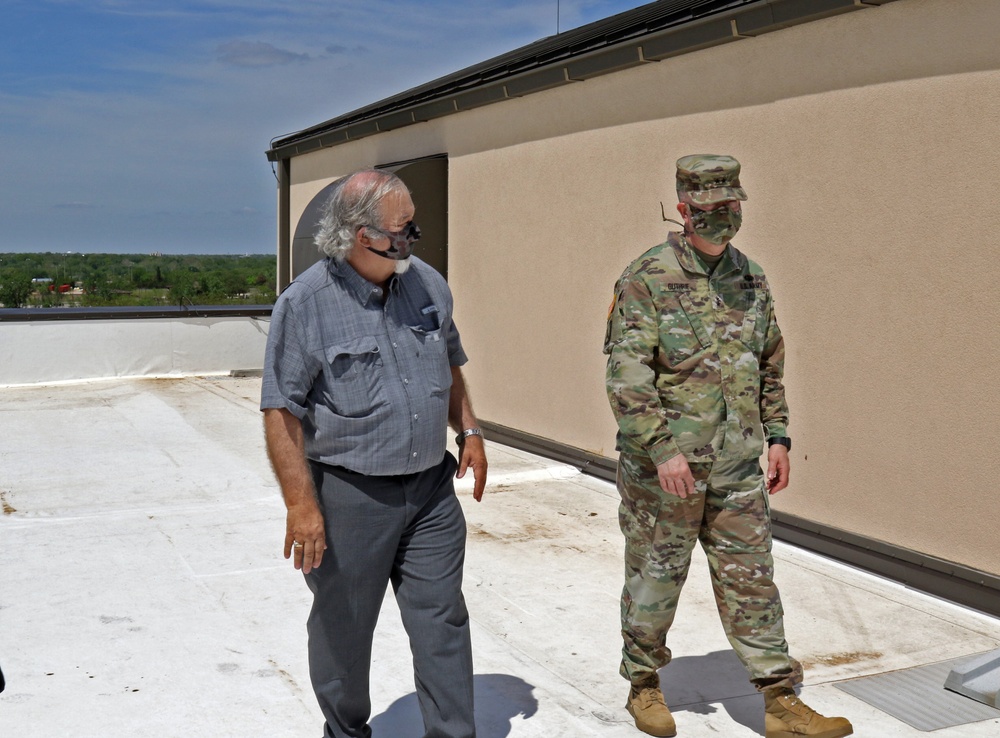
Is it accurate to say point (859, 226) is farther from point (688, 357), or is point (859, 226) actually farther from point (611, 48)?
point (611, 48)

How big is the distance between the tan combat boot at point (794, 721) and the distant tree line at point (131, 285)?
13.4 metres

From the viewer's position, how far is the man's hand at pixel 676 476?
351 cm

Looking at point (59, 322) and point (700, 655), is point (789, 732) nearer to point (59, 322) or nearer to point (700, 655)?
point (700, 655)

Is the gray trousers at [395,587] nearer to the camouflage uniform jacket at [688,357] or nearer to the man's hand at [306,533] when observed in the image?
the man's hand at [306,533]

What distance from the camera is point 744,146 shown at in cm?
665

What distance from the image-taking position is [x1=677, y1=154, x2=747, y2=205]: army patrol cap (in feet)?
11.8

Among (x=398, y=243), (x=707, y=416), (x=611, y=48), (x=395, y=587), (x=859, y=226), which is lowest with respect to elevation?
(x=395, y=587)

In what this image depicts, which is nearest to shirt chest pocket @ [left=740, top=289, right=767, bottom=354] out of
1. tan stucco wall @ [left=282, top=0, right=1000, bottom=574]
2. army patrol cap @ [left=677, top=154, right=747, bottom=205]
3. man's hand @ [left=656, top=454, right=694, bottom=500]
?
army patrol cap @ [left=677, top=154, right=747, bottom=205]

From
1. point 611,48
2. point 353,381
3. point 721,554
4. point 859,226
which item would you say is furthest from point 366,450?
point 611,48

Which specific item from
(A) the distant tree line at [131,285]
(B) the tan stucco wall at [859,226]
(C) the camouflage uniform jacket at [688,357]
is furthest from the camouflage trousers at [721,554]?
(A) the distant tree line at [131,285]

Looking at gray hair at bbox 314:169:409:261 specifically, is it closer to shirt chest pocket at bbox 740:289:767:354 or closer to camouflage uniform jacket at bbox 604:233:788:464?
camouflage uniform jacket at bbox 604:233:788:464

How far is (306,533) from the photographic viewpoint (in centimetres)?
308

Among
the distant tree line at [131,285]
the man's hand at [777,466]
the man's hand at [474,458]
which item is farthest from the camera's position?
the distant tree line at [131,285]

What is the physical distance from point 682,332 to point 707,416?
0.29 metres
